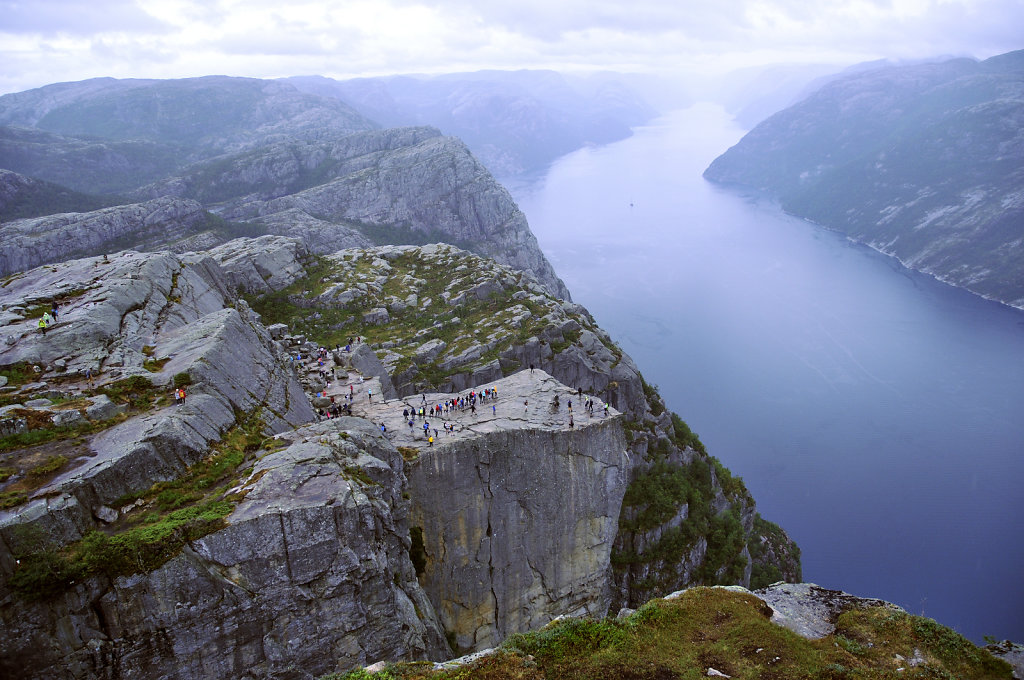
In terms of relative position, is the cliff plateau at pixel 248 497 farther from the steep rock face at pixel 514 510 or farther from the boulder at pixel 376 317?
the boulder at pixel 376 317

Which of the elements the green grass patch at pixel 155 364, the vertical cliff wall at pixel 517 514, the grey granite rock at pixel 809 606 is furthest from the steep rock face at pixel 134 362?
the grey granite rock at pixel 809 606

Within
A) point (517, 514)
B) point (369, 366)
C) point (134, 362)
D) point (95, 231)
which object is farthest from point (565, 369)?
point (95, 231)

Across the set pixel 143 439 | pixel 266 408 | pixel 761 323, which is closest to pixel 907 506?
pixel 761 323

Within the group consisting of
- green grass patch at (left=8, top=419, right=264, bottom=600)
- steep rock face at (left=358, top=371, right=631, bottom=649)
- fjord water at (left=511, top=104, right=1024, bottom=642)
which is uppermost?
green grass patch at (left=8, top=419, right=264, bottom=600)

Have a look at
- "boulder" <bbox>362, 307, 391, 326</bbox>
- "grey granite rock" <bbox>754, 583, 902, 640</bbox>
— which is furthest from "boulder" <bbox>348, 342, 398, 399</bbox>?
"grey granite rock" <bbox>754, 583, 902, 640</bbox>

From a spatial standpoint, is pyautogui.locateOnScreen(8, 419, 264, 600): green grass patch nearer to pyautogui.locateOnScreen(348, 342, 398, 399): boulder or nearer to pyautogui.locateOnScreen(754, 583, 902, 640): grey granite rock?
pyautogui.locateOnScreen(754, 583, 902, 640): grey granite rock

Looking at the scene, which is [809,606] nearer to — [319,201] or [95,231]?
[95,231]
